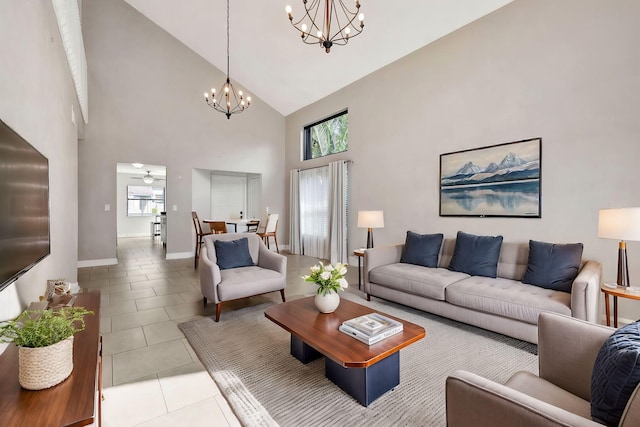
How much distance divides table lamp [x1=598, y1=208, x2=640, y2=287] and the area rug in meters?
1.02

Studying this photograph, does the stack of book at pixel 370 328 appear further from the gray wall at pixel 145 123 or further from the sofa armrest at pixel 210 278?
the gray wall at pixel 145 123

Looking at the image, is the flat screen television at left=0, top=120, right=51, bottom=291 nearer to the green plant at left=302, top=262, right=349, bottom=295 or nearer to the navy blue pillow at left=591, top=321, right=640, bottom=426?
the green plant at left=302, top=262, right=349, bottom=295

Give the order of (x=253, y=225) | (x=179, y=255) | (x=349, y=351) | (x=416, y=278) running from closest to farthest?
(x=349, y=351) < (x=416, y=278) < (x=179, y=255) < (x=253, y=225)

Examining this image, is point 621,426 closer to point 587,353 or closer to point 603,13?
point 587,353

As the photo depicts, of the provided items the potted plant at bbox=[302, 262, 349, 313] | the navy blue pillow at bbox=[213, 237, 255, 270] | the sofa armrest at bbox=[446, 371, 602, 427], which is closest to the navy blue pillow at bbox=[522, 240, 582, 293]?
the potted plant at bbox=[302, 262, 349, 313]

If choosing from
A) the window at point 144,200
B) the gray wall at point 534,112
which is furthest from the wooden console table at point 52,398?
the window at point 144,200

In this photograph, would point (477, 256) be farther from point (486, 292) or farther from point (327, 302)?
point (327, 302)

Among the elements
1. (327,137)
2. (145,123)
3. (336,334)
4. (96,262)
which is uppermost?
(145,123)

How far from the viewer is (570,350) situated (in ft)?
4.43

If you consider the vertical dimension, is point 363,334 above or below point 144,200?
below

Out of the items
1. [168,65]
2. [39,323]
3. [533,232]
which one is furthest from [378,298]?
[168,65]

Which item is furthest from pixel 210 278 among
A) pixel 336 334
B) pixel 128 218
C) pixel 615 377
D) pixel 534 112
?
pixel 128 218

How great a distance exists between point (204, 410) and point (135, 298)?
269 centimetres

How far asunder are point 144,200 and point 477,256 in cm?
1193
